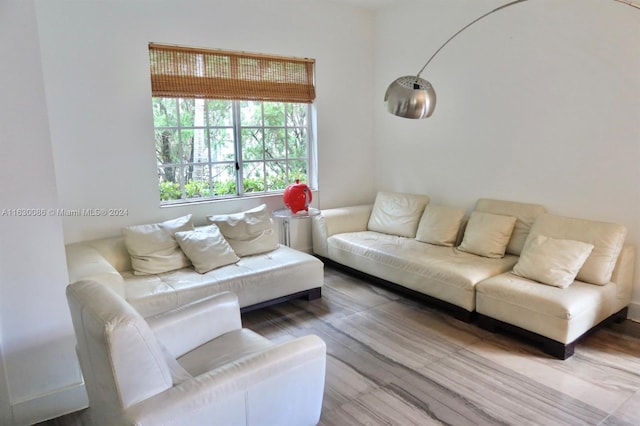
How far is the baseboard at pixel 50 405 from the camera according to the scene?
7.24 ft

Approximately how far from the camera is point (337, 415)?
227cm

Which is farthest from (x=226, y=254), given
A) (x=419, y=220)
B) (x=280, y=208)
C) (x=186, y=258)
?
(x=419, y=220)

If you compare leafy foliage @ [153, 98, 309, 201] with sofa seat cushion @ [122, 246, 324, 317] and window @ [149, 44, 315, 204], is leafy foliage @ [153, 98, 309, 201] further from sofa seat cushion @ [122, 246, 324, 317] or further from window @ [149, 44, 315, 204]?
sofa seat cushion @ [122, 246, 324, 317]

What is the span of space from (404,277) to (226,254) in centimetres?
155

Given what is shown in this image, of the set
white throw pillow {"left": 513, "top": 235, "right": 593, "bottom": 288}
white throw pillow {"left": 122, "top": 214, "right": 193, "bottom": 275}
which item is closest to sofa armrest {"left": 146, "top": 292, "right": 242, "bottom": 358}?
white throw pillow {"left": 122, "top": 214, "right": 193, "bottom": 275}

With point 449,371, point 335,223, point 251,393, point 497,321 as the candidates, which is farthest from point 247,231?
point 251,393

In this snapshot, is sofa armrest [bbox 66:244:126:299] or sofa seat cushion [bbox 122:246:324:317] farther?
sofa seat cushion [bbox 122:246:324:317]

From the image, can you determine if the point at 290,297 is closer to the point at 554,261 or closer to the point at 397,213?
the point at 397,213

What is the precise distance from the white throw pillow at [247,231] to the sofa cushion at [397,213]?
4.15ft

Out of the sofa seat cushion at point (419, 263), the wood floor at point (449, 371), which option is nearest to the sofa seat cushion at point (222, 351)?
the wood floor at point (449, 371)

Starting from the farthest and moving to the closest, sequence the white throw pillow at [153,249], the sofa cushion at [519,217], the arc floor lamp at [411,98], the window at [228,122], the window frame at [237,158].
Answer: the window frame at [237,158] → the window at [228,122] → the sofa cushion at [519,217] → the white throw pillow at [153,249] → the arc floor lamp at [411,98]

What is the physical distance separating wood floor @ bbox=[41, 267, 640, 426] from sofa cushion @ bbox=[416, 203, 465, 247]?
2.50 feet

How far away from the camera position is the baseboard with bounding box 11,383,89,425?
86.9 inches

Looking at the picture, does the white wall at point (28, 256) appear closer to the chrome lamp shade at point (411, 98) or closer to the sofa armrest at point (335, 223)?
the chrome lamp shade at point (411, 98)
